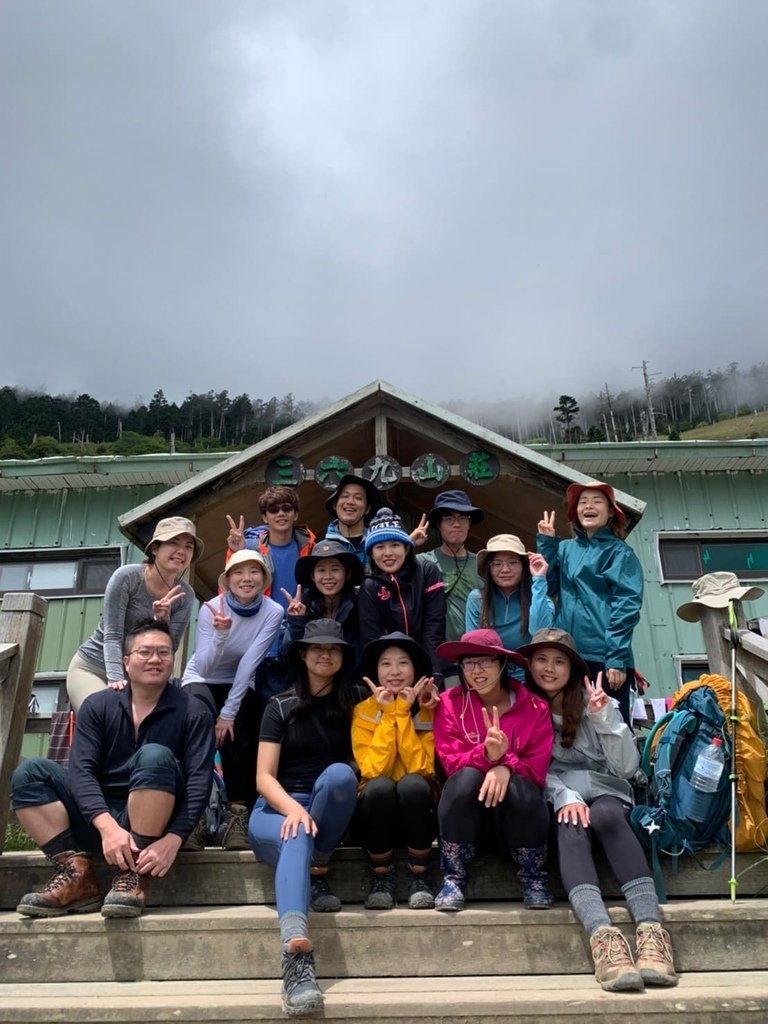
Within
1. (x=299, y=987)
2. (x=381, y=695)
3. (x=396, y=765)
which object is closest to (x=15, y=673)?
(x=381, y=695)

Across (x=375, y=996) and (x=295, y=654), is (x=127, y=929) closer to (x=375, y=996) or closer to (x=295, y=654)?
(x=375, y=996)

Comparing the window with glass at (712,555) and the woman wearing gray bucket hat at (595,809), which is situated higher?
the window with glass at (712,555)

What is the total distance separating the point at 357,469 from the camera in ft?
29.3

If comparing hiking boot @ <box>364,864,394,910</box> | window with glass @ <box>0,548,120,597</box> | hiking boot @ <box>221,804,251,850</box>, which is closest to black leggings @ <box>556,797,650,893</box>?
hiking boot @ <box>364,864,394,910</box>

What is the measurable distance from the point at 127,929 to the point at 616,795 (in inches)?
95.7

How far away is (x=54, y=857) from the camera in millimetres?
3920

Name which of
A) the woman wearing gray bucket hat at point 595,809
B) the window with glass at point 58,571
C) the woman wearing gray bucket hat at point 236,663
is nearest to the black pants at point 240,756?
the woman wearing gray bucket hat at point 236,663

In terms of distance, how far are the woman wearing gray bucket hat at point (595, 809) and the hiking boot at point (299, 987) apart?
3.84 ft

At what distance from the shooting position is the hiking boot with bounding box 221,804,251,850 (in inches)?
171

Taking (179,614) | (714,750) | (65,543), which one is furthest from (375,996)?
(65,543)

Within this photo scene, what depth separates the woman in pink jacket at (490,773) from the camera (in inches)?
151

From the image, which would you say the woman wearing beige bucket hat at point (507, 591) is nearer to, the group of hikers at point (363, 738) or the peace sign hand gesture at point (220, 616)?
the group of hikers at point (363, 738)

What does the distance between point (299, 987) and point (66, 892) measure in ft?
4.48

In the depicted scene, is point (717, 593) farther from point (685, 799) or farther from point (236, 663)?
point (236, 663)
